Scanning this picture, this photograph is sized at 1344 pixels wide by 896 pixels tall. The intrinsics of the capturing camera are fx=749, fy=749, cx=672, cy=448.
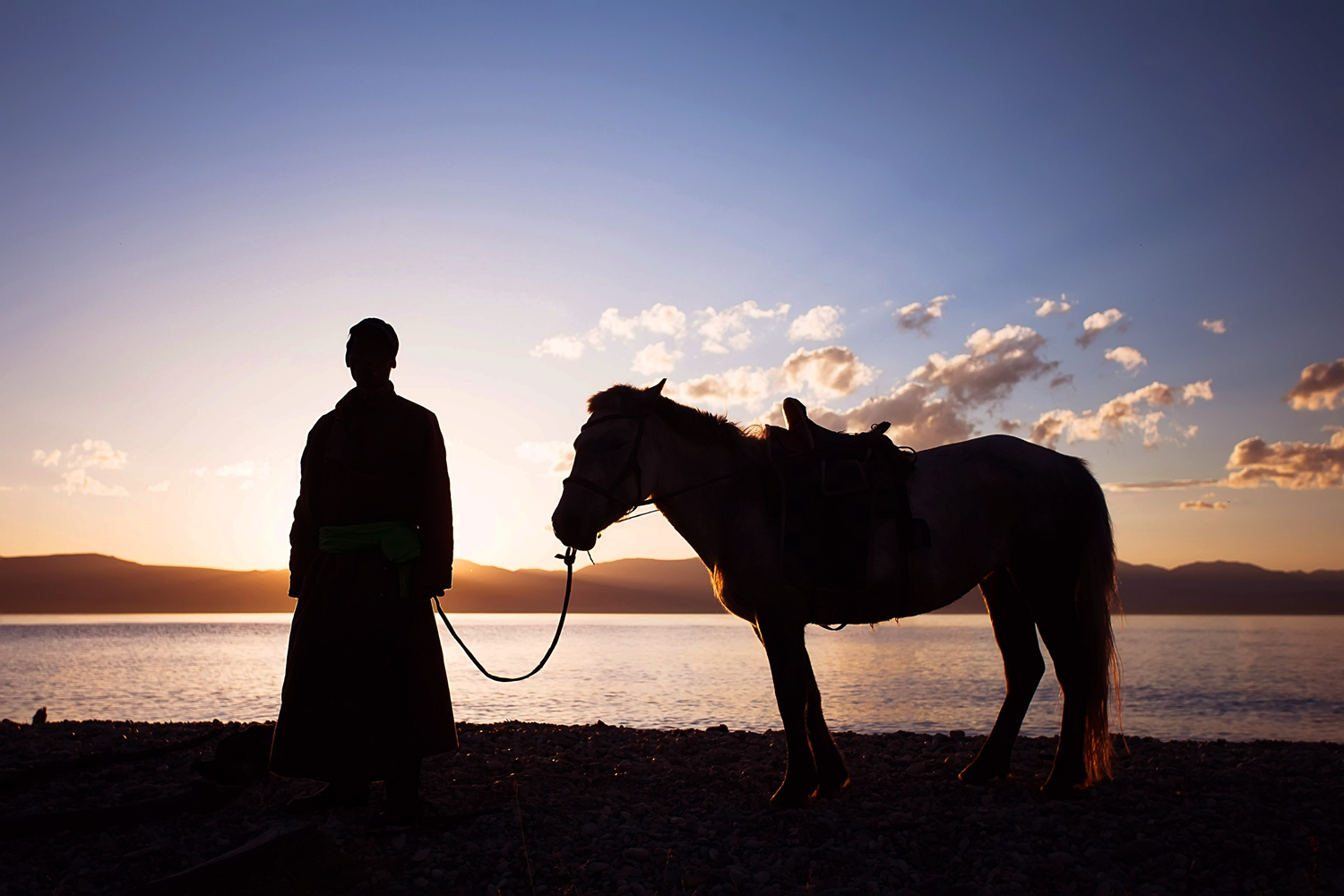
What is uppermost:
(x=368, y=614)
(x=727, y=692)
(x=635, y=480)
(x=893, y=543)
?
(x=635, y=480)

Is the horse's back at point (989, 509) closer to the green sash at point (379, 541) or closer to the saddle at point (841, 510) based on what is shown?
the saddle at point (841, 510)

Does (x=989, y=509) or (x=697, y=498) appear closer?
(x=697, y=498)

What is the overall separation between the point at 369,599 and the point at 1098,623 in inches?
192

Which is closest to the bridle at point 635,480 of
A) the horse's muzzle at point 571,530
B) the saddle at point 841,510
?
the horse's muzzle at point 571,530

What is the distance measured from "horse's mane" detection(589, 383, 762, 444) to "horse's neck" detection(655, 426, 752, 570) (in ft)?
0.33

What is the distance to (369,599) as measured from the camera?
169 inches

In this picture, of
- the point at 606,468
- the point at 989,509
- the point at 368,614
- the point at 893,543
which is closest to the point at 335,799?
the point at 368,614

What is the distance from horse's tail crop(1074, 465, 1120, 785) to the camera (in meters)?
5.23

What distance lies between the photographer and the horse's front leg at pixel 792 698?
4766 mm

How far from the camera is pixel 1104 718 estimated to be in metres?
5.23

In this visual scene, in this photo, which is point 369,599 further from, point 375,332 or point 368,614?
point 375,332

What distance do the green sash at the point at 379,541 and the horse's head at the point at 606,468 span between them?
32.9 inches

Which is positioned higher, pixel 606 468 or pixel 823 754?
pixel 606 468

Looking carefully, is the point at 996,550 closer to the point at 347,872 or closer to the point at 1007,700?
the point at 1007,700
